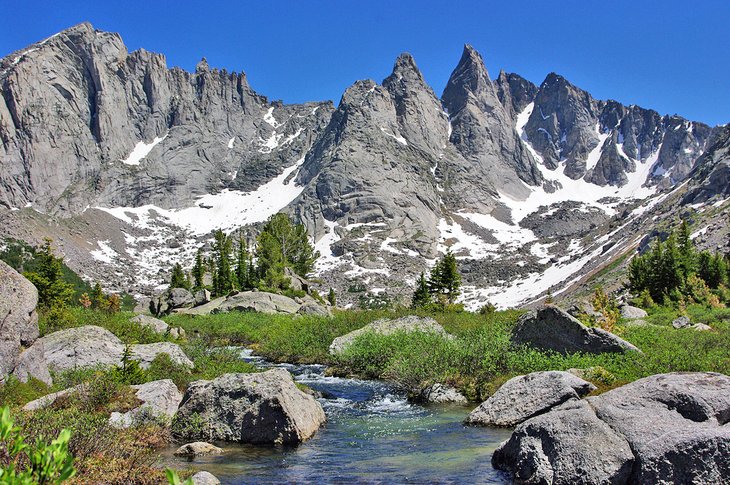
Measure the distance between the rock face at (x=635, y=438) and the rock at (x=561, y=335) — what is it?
304 inches

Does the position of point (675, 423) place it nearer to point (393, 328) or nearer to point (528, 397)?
point (528, 397)

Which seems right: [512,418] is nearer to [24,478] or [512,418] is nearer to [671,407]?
[671,407]

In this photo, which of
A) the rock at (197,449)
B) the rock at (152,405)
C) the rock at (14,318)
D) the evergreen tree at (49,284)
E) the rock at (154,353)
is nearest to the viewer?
the rock at (197,449)

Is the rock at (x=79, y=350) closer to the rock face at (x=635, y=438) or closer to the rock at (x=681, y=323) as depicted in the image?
the rock face at (x=635, y=438)

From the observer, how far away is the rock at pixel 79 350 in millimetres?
18188

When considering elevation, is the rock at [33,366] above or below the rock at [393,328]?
below

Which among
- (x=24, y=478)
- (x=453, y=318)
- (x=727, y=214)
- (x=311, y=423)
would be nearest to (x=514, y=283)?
(x=727, y=214)

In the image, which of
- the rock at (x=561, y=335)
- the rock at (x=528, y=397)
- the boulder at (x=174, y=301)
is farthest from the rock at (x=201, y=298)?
the rock at (x=528, y=397)

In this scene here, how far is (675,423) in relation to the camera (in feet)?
33.0

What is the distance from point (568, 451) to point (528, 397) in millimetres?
4927

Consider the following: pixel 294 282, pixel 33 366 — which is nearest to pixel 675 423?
pixel 33 366

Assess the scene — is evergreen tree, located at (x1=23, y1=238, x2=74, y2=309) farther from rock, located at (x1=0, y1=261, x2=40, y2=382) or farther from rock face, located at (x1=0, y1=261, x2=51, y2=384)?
rock, located at (x1=0, y1=261, x2=40, y2=382)

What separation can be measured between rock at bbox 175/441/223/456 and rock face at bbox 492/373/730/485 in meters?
7.15

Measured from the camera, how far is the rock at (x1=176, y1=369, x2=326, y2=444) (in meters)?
14.4
